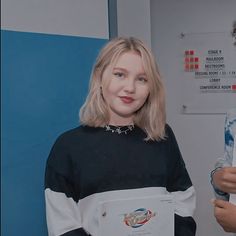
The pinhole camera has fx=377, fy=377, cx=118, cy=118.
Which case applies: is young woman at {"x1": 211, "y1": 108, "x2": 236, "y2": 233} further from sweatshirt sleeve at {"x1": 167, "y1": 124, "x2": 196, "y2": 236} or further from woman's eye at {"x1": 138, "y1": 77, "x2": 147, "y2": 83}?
woman's eye at {"x1": 138, "y1": 77, "x2": 147, "y2": 83}

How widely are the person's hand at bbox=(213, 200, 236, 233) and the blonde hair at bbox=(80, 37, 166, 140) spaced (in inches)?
11.6

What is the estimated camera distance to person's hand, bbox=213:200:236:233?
1.19 meters

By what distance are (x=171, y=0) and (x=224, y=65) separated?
0.53 meters

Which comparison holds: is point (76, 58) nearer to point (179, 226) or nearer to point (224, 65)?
point (179, 226)

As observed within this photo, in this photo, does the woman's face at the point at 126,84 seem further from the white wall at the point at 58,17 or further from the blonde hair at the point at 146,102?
the white wall at the point at 58,17

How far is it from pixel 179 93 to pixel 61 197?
4.88 ft

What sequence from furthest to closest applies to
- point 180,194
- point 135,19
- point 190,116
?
point 190,116 → point 135,19 → point 180,194

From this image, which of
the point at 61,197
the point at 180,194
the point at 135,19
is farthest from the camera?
the point at 135,19

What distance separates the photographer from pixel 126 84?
41.7 inches

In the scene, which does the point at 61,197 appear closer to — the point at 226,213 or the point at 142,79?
the point at 142,79

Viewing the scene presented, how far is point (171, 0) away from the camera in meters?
2.36

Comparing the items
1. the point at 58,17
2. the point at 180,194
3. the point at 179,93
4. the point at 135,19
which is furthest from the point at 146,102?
the point at 179,93

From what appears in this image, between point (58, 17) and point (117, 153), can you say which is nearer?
point (117, 153)

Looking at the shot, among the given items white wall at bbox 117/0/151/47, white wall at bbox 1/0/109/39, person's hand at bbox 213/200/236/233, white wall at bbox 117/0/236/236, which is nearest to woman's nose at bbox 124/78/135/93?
white wall at bbox 1/0/109/39
